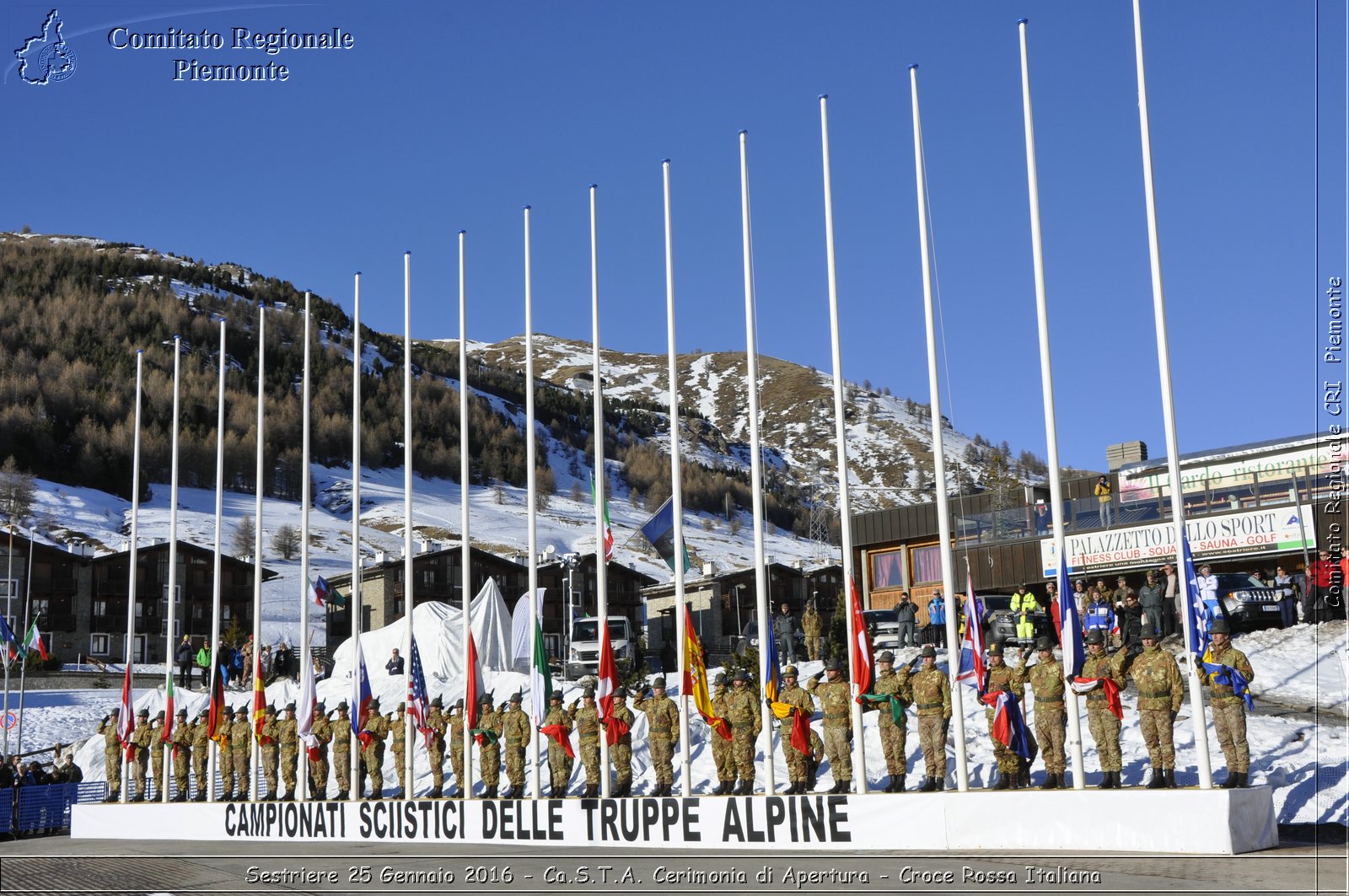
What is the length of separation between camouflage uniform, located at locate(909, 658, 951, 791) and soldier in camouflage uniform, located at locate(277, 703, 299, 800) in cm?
1292

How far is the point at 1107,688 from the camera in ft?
49.4

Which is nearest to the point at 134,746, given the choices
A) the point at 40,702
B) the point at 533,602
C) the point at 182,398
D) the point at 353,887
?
the point at 533,602

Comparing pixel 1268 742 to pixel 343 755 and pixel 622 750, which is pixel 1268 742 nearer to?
pixel 622 750

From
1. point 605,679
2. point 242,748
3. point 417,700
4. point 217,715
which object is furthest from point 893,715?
point 217,715

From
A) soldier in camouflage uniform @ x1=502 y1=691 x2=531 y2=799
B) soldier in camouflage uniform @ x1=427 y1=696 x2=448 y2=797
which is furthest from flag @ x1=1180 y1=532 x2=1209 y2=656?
soldier in camouflage uniform @ x1=427 y1=696 x2=448 y2=797

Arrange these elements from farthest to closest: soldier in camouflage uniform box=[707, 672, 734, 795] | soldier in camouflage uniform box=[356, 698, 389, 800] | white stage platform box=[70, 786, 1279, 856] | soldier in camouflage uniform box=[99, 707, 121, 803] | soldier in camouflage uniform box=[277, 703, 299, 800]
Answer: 1. soldier in camouflage uniform box=[99, 707, 121, 803]
2. soldier in camouflage uniform box=[277, 703, 299, 800]
3. soldier in camouflage uniform box=[356, 698, 389, 800]
4. soldier in camouflage uniform box=[707, 672, 734, 795]
5. white stage platform box=[70, 786, 1279, 856]

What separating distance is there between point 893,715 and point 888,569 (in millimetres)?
Answer: 21802

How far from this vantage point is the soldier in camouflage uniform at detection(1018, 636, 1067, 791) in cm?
1545

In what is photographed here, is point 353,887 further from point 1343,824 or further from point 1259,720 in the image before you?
point 1259,720

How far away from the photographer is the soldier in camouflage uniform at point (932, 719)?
16.6 meters

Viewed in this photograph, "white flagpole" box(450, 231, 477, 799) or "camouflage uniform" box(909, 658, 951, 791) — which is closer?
"camouflage uniform" box(909, 658, 951, 791)

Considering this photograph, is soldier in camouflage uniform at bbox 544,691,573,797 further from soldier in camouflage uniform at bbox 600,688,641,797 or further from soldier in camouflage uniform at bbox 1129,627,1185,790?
soldier in camouflage uniform at bbox 1129,627,1185,790

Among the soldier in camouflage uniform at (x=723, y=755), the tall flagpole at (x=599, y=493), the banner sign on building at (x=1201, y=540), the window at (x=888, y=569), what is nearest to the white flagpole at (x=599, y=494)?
the tall flagpole at (x=599, y=493)

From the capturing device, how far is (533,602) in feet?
71.3
